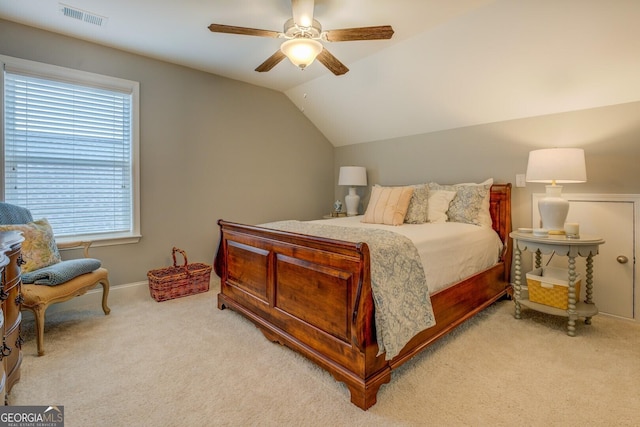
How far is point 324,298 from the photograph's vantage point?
1877 millimetres

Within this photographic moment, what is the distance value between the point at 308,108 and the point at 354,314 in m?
3.58

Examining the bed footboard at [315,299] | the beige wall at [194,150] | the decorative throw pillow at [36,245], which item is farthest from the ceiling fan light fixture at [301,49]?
the decorative throw pillow at [36,245]

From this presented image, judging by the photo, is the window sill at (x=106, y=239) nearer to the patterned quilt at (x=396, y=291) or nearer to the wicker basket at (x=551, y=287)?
the patterned quilt at (x=396, y=291)

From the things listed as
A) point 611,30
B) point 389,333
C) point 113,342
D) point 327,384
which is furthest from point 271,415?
point 611,30

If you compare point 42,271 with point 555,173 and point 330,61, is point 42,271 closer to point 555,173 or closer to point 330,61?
point 330,61

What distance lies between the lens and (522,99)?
297 centimetres

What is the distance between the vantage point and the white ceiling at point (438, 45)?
2.32 metres

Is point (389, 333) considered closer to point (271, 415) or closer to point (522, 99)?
point (271, 415)

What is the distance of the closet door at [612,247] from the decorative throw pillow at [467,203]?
2.49 ft

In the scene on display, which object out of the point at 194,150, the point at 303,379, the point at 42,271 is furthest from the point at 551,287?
the point at 42,271

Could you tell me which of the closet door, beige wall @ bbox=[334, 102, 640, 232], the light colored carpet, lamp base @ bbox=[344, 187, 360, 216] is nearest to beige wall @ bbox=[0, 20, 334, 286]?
lamp base @ bbox=[344, 187, 360, 216]

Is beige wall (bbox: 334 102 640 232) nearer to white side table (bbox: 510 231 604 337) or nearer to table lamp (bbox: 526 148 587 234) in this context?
table lamp (bbox: 526 148 587 234)

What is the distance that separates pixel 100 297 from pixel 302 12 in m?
3.12

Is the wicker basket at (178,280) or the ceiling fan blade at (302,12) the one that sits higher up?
the ceiling fan blade at (302,12)
